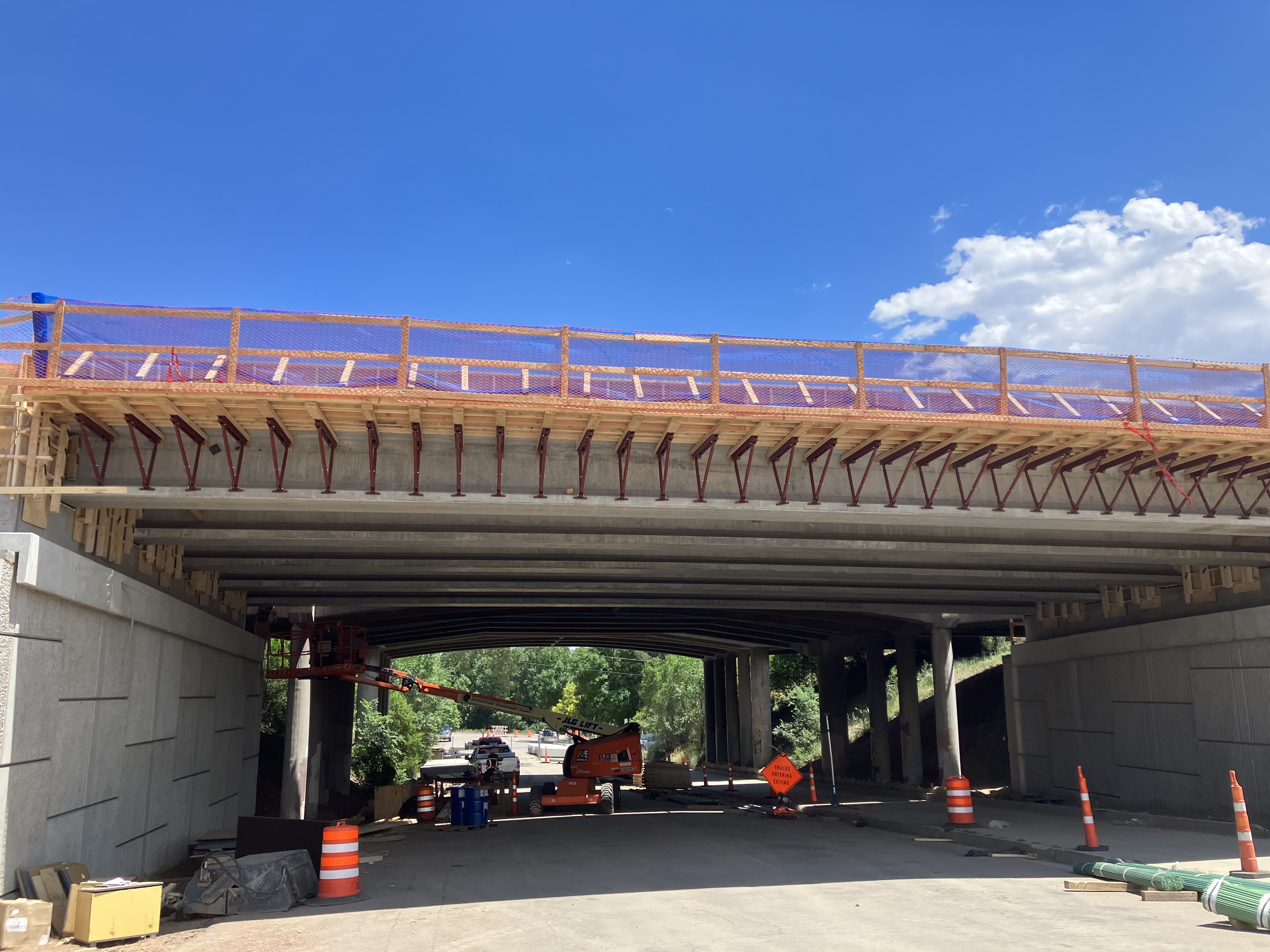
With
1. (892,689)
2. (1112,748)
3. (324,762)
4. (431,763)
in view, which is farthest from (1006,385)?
(431,763)

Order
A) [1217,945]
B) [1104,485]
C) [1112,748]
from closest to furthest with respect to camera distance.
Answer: [1217,945], [1104,485], [1112,748]

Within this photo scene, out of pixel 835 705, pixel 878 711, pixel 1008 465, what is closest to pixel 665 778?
pixel 878 711

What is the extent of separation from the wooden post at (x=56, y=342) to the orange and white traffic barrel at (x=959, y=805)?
53.5 feet

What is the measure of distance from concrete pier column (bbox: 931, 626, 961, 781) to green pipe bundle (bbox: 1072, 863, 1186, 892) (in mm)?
17737

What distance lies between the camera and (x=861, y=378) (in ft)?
43.9

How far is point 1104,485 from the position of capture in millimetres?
15906

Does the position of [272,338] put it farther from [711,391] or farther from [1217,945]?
[1217,945]

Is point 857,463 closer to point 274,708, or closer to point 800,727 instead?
point 274,708

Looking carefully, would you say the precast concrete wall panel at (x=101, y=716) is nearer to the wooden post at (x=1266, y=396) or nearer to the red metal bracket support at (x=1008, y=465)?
the red metal bracket support at (x=1008, y=465)

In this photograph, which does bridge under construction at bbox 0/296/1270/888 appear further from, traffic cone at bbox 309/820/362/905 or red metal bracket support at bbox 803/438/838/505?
traffic cone at bbox 309/820/362/905

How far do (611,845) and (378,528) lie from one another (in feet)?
23.3

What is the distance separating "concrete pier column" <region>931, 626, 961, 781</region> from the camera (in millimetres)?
29516

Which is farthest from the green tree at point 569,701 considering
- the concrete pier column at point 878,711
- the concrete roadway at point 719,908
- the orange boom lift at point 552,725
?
the concrete roadway at point 719,908

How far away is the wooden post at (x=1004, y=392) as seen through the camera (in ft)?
44.6
